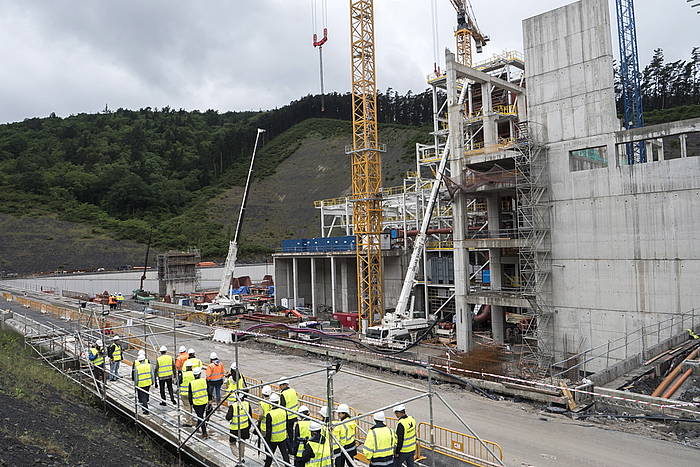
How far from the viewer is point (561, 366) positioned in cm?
2450

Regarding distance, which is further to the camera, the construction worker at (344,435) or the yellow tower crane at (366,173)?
the yellow tower crane at (366,173)

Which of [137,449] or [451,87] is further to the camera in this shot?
[451,87]

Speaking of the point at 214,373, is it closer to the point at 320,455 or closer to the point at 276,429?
the point at 276,429

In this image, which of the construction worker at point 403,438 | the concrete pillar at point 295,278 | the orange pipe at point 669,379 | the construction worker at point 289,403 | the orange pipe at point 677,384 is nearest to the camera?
the construction worker at point 403,438

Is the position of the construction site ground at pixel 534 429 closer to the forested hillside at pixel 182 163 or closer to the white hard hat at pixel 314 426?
the white hard hat at pixel 314 426

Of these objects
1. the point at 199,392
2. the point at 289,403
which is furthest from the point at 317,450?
the point at 199,392

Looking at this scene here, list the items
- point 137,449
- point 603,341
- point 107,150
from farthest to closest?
point 107,150 → point 603,341 → point 137,449

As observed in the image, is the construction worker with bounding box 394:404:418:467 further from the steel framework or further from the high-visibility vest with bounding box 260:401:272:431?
the steel framework

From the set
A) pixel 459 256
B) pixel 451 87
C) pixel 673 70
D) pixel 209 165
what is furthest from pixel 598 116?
pixel 209 165

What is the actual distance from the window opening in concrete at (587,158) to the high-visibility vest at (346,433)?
799 inches

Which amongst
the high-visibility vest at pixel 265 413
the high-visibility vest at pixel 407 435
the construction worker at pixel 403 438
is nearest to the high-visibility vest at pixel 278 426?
the high-visibility vest at pixel 265 413

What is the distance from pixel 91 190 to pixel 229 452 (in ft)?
360

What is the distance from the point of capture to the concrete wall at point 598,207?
70.7 feet

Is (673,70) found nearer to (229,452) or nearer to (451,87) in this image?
(451,87)
